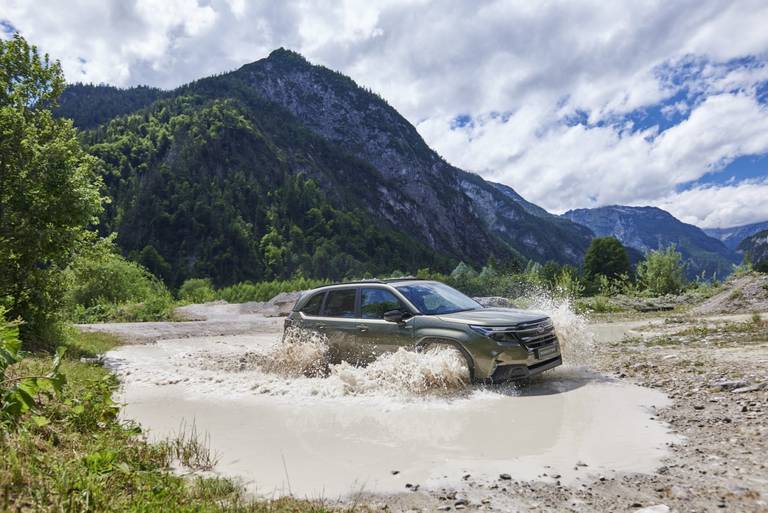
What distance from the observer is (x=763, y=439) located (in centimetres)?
452

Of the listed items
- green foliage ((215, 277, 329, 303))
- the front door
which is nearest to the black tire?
the front door

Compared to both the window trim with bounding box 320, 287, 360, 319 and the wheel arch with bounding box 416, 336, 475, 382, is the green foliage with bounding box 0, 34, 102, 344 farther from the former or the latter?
the wheel arch with bounding box 416, 336, 475, 382

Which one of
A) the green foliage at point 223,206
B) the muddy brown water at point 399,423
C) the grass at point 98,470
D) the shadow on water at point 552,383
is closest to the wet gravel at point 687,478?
the muddy brown water at point 399,423

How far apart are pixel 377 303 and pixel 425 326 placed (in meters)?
1.17

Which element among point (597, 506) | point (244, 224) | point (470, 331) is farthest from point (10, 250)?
Result: point (244, 224)

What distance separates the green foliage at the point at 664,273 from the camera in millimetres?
40344

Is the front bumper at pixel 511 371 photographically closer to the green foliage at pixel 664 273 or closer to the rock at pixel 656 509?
the rock at pixel 656 509

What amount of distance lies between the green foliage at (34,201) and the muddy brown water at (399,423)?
270cm

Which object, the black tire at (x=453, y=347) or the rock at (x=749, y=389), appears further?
the black tire at (x=453, y=347)

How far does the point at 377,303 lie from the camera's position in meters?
8.35

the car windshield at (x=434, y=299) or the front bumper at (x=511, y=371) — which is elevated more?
the car windshield at (x=434, y=299)

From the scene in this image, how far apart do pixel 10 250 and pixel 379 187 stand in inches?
7052

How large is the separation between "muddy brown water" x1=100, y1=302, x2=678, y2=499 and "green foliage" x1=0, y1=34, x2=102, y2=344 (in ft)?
8.85

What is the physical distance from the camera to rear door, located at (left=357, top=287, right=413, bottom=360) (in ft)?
25.2
